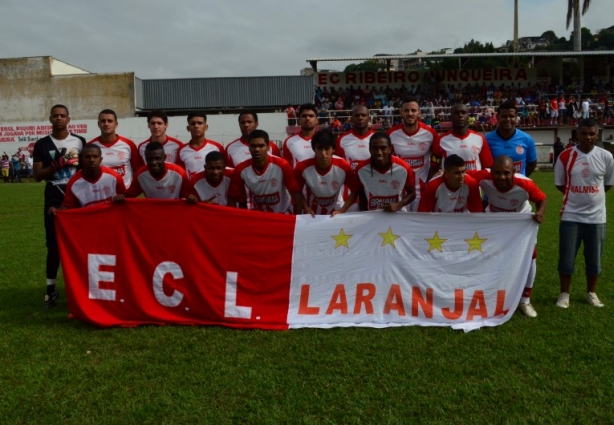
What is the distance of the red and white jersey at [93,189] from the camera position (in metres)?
6.27

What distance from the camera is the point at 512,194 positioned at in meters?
5.95

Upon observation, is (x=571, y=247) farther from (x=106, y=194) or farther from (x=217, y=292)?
(x=106, y=194)

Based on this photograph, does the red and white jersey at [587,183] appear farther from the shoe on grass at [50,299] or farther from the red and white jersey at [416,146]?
the shoe on grass at [50,299]

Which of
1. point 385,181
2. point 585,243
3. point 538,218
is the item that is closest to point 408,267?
point 385,181

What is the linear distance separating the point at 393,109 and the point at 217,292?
3337cm

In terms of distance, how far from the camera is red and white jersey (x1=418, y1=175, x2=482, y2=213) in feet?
19.6

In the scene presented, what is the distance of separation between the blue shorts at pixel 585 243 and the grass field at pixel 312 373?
0.44m

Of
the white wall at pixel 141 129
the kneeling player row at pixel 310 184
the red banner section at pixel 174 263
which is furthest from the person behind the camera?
the white wall at pixel 141 129

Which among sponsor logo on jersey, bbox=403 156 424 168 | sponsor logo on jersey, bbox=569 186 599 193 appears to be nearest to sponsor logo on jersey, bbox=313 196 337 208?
sponsor logo on jersey, bbox=403 156 424 168

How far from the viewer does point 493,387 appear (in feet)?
13.5

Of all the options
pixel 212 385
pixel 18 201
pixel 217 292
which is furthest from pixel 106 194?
pixel 18 201

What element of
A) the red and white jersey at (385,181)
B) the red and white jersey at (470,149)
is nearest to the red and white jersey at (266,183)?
the red and white jersey at (385,181)

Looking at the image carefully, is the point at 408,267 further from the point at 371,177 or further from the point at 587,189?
the point at 587,189

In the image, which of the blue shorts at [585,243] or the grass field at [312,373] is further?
the blue shorts at [585,243]
